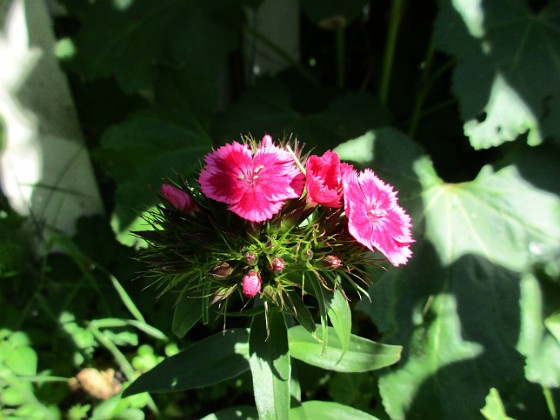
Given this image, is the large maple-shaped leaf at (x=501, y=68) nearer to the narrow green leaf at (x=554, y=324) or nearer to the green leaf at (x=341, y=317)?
the narrow green leaf at (x=554, y=324)

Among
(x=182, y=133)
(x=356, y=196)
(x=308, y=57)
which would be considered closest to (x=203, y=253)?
(x=356, y=196)

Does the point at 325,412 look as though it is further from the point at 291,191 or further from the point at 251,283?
the point at 291,191

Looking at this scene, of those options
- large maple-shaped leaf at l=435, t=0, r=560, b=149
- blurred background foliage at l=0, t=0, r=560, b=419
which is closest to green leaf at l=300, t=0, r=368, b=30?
blurred background foliage at l=0, t=0, r=560, b=419

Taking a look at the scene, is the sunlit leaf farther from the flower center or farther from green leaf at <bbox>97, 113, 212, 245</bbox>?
green leaf at <bbox>97, 113, 212, 245</bbox>

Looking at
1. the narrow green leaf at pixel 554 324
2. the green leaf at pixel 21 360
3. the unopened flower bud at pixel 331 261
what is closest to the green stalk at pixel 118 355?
the green leaf at pixel 21 360

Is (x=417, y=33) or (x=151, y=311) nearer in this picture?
(x=151, y=311)

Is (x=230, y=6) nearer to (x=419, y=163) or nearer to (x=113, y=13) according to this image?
(x=113, y=13)

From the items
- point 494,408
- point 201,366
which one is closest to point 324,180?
point 201,366

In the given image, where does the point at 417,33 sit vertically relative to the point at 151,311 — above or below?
above
